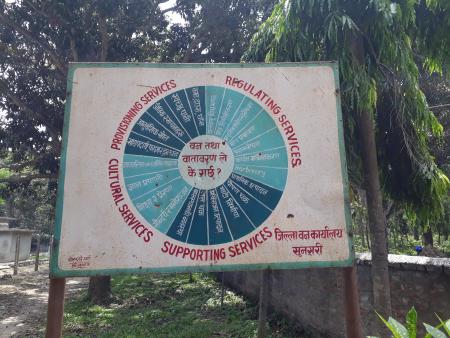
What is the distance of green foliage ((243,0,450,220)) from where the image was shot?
390 cm

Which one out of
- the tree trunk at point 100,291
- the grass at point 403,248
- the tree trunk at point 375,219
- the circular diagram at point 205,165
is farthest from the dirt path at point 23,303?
the grass at point 403,248

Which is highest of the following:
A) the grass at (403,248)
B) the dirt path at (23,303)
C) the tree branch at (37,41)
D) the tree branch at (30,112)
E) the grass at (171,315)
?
the tree branch at (37,41)

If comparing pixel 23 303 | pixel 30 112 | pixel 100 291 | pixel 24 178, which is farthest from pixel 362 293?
pixel 24 178

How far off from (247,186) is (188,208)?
392 millimetres

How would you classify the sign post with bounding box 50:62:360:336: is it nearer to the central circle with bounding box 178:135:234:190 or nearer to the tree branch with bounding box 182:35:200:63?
the central circle with bounding box 178:135:234:190

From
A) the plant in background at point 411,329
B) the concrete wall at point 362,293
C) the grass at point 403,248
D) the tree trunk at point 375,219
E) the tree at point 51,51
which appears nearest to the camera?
the plant in background at point 411,329

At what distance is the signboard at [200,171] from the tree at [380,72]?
144 cm

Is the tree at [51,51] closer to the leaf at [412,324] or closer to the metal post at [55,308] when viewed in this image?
the metal post at [55,308]

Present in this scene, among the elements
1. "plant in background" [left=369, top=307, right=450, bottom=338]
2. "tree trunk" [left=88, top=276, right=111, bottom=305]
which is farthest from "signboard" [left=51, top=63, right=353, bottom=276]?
"tree trunk" [left=88, top=276, right=111, bottom=305]

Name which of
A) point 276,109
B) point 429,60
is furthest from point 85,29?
point 276,109

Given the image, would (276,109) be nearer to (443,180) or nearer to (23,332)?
(443,180)

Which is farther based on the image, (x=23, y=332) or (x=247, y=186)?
(x=23, y=332)

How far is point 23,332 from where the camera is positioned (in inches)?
326

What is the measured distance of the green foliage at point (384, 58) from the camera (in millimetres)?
3898
